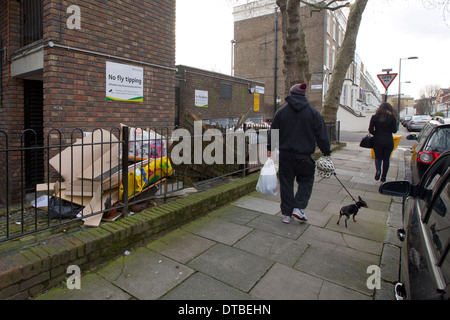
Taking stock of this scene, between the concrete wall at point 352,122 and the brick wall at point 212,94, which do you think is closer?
the brick wall at point 212,94

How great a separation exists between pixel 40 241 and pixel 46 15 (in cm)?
394

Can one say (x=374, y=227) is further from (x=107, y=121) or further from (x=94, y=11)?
(x=94, y=11)

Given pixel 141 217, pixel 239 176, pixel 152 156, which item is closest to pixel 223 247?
pixel 141 217

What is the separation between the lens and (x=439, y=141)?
523 cm

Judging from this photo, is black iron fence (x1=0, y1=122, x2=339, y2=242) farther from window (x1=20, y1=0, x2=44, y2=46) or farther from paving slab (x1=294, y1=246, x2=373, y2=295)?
window (x1=20, y1=0, x2=44, y2=46)

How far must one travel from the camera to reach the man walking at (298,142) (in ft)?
12.4

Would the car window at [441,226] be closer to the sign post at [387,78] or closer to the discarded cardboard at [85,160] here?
the discarded cardboard at [85,160]

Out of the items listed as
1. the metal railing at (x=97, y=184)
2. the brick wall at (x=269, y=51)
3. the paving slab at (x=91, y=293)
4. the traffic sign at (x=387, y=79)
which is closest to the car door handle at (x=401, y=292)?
the paving slab at (x=91, y=293)

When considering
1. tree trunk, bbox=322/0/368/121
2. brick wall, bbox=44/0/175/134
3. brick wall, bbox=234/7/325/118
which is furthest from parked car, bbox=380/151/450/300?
brick wall, bbox=234/7/325/118

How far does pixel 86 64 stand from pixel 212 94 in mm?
8500

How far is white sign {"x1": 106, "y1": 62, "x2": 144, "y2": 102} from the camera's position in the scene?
5.64 meters

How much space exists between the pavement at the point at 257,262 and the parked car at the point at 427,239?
0.86 metres

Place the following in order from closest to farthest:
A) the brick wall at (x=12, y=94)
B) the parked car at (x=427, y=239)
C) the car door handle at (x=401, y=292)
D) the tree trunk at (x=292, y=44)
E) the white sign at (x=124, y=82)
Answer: the parked car at (x=427, y=239)
the car door handle at (x=401, y=292)
the white sign at (x=124, y=82)
the brick wall at (x=12, y=94)
the tree trunk at (x=292, y=44)

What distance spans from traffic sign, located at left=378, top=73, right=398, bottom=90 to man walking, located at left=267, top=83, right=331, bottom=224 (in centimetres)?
899
